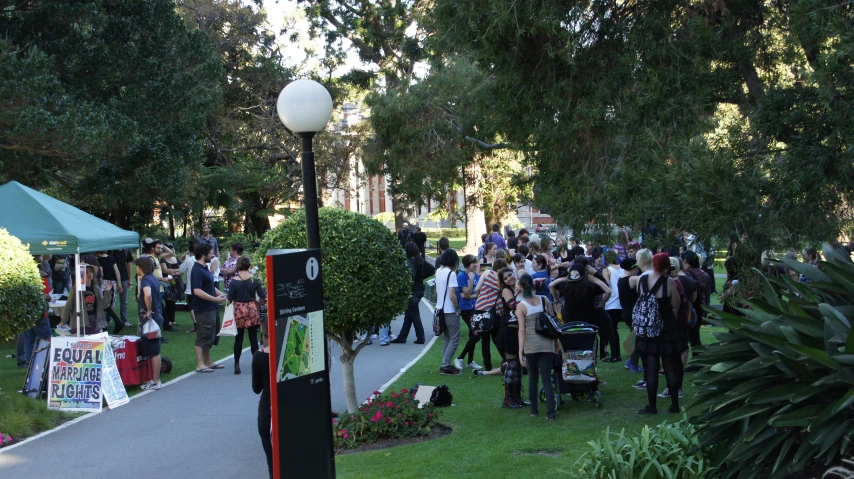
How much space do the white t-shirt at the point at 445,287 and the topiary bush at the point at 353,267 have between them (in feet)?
13.0

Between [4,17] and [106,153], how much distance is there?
13.3 ft

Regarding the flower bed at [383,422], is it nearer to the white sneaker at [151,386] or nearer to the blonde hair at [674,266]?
the blonde hair at [674,266]

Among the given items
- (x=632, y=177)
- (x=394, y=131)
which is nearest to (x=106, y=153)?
(x=394, y=131)

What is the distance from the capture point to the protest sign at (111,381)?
37.6 ft

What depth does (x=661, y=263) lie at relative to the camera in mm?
9492

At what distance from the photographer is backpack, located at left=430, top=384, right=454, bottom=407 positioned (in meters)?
10.7

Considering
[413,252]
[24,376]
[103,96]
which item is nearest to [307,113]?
[413,252]

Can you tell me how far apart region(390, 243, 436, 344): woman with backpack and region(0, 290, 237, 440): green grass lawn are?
11.8 ft

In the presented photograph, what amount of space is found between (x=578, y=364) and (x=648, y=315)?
1296 millimetres

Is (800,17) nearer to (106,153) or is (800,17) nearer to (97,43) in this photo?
(106,153)

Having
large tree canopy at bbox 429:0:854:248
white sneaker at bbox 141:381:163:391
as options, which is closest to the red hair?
large tree canopy at bbox 429:0:854:248

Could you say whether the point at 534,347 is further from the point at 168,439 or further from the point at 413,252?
the point at 413,252

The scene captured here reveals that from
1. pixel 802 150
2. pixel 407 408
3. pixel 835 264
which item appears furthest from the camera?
pixel 407 408

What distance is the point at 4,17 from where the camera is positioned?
19.3 m
